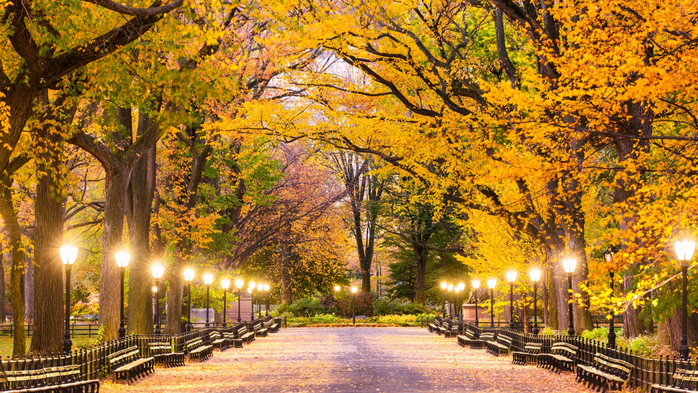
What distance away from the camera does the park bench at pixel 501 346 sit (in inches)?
1093

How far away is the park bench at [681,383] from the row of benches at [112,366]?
10.4m

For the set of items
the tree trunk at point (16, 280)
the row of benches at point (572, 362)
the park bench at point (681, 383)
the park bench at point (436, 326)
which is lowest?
the park bench at point (436, 326)

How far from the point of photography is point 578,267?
22.9m

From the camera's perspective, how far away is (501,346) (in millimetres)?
27625

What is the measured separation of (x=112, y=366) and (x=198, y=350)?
7.35 meters

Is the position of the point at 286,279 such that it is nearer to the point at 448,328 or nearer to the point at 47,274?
the point at 448,328

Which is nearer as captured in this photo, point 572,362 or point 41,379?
point 41,379

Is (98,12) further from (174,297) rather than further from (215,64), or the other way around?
(174,297)

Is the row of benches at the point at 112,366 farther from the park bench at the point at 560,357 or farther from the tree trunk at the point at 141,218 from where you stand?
the park bench at the point at 560,357

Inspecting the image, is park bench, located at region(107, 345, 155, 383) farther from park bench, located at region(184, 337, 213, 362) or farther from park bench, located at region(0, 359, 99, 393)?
park bench, located at region(184, 337, 213, 362)

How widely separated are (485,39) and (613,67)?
1298 cm

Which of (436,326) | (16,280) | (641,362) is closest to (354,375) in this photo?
(641,362)

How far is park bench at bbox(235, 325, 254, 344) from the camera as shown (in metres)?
36.1

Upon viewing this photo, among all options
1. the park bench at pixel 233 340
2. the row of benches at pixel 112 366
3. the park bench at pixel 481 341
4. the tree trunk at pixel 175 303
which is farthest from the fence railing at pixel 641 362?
the park bench at pixel 233 340
